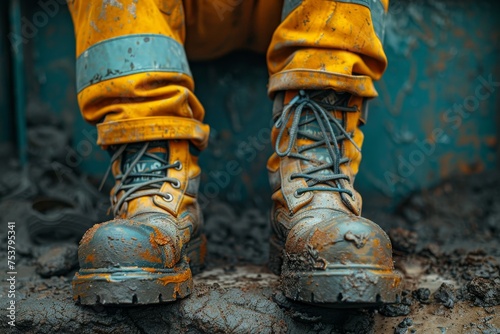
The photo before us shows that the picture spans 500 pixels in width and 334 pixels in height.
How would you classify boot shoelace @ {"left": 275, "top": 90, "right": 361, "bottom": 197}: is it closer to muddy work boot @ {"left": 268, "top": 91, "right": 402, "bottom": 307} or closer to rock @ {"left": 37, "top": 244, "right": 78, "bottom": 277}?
muddy work boot @ {"left": 268, "top": 91, "right": 402, "bottom": 307}

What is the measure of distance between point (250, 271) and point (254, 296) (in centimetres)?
25

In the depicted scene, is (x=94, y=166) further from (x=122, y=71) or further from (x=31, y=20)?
(x=122, y=71)

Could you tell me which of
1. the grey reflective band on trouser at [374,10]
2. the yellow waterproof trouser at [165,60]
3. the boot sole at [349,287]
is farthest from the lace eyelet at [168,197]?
the grey reflective band on trouser at [374,10]

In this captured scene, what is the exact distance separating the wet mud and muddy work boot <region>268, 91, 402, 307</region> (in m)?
0.08

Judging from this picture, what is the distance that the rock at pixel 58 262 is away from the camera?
139 centimetres

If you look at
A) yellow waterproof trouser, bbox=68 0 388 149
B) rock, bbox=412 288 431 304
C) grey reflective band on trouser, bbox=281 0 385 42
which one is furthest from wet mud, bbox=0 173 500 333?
grey reflective band on trouser, bbox=281 0 385 42

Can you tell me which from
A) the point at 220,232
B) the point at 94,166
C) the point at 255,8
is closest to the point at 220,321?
A: the point at 220,232

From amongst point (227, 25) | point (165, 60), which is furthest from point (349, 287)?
point (227, 25)

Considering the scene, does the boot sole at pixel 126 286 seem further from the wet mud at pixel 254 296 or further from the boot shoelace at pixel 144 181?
the boot shoelace at pixel 144 181

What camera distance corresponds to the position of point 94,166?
2.01 m

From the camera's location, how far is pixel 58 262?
4.58 ft

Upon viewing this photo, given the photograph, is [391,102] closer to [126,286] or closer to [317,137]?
[317,137]

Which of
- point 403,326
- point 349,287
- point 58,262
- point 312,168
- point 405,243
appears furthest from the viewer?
point 405,243

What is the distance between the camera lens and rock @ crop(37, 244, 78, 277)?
1.39 metres
